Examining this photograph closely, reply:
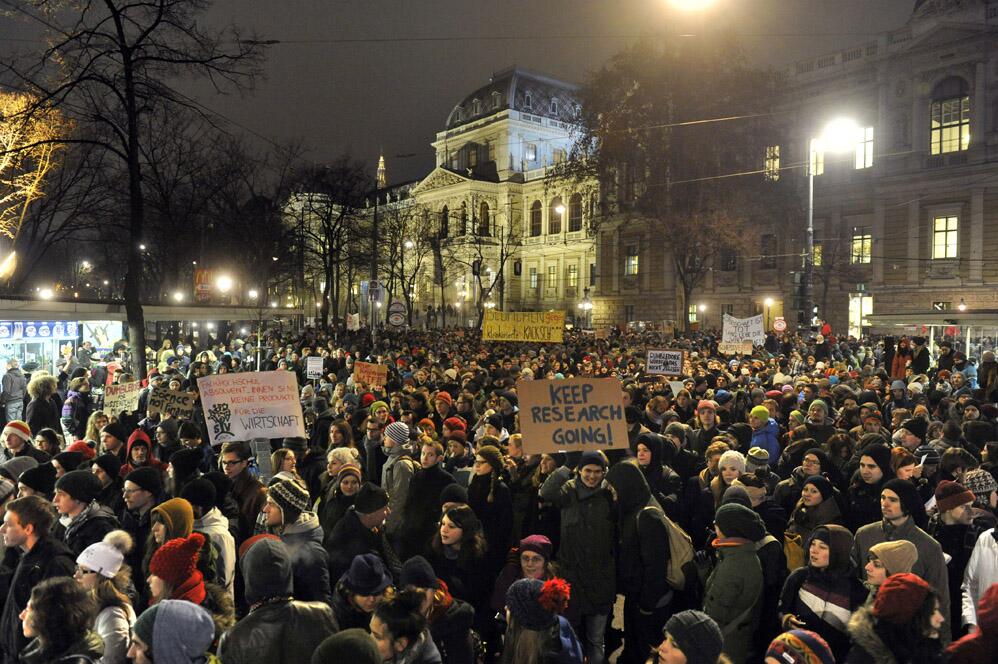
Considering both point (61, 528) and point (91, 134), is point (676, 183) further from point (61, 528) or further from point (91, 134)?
point (61, 528)

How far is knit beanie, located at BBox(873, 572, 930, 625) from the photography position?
341 centimetres

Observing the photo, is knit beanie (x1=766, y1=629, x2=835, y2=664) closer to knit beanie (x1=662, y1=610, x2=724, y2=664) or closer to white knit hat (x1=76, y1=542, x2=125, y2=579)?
knit beanie (x1=662, y1=610, x2=724, y2=664)

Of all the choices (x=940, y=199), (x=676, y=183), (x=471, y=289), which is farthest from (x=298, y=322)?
(x=940, y=199)

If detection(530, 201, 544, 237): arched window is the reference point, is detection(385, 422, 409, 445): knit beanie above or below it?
below

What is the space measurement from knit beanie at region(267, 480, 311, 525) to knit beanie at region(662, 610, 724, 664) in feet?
8.23

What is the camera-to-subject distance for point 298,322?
5325 cm

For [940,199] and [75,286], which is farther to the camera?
[75,286]

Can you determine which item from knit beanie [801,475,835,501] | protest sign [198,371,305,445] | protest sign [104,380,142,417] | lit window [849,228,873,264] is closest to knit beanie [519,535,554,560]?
knit beanie [801,475,835,501]

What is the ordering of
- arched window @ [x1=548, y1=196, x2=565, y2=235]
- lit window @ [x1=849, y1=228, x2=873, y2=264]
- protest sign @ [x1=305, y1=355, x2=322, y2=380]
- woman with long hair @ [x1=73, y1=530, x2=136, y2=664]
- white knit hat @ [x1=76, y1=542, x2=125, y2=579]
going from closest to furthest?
woman with long hair @ [x1=73, y1=530, x2=136, y2=664] < white knit hat @ [x1=76, y1=542, x2=125, y2=579] < protest sign @ [x1=305, y1=355, x2=322, y2=380] < lit window @ [x1=849, y1=228, x2=873, y2=264] < arched window @ [x1=548, y1=196, x2=565, y2=235]

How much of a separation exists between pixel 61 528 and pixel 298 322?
49.4 m

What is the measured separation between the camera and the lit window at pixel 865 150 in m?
41.0

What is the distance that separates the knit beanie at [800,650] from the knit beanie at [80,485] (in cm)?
430

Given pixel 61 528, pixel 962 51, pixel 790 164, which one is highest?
pixel 962 51

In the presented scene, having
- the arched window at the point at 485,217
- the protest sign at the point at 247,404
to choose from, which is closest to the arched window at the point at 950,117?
the protest sign at the point at 247,404
